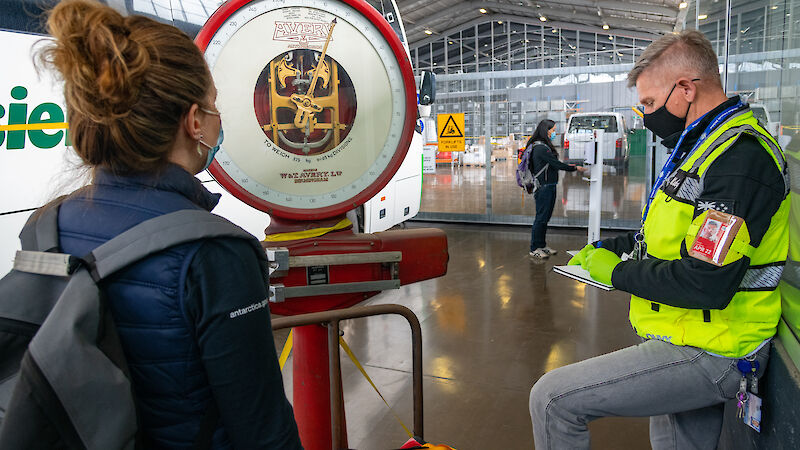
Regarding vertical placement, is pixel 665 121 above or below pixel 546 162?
above

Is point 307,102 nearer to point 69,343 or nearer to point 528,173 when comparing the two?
point 69,343

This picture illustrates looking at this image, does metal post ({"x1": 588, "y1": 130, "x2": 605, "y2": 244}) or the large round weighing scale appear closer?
the large round weighing scale

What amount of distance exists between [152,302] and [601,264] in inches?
47.7

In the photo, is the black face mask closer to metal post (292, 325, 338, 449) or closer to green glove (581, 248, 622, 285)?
green glove (581, 248, 622, 285)

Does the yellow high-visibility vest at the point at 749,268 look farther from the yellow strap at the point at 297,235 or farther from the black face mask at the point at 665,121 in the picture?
the yellow strap at the point at 297,235

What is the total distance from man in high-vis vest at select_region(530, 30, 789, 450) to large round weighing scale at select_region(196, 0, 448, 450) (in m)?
0.58

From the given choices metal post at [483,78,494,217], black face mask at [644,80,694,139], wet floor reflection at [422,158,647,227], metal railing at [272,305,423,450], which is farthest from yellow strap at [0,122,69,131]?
wet floor reflection at [422,158,647,227]

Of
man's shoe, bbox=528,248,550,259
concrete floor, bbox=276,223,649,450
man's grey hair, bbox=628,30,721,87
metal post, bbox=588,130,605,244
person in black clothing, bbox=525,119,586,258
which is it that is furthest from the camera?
man's shoe, bbox=528,248,550,259

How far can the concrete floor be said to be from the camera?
274 centimetres

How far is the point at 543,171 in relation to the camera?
6211 millimetres

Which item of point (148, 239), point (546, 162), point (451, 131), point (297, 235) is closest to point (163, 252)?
point (148, 239)

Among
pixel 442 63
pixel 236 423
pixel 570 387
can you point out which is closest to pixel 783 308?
pixel 570 387

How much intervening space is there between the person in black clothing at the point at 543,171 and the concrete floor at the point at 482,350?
348 millimetres

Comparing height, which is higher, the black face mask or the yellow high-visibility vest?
the black face mask
